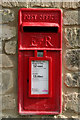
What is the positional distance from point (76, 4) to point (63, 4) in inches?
4.4

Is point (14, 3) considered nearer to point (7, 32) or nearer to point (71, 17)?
point (7, 32)

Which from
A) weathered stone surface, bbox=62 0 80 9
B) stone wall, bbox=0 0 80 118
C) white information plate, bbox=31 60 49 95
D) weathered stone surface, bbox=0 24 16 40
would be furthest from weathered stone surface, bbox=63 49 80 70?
weathered stone surface, bbox=0 24 16 40

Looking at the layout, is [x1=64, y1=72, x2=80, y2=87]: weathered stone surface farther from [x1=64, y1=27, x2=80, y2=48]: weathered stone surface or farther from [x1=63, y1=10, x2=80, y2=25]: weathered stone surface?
[x1=63, y1=10, x2=80, y2=25]: weathered stone surface

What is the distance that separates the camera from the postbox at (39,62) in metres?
1.56

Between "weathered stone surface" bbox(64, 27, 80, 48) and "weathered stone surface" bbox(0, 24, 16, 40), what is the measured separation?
0.44 meters

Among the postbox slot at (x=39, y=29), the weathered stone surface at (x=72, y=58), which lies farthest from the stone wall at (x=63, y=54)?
the postbox slot at (x=39, y=29)

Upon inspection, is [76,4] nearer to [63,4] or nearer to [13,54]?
[63,4]

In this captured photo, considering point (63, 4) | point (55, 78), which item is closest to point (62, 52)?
point (55, 78)

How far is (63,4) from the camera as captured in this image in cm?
163

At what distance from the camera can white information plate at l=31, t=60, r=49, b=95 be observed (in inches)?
61.7

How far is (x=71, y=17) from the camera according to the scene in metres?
1.63

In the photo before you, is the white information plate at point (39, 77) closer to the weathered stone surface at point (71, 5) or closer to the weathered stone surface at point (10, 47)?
the weathered stone surface at point (10, 47)

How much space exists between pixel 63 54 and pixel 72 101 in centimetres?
41

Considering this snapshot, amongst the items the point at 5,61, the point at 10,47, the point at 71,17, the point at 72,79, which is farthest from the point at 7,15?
the point at 72,79
